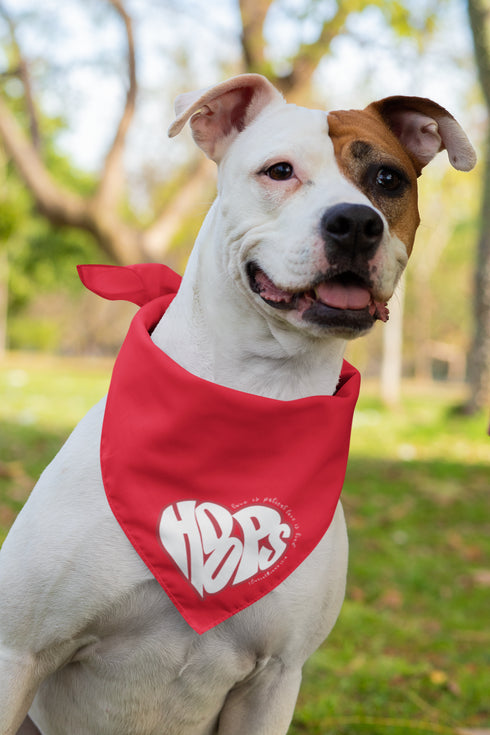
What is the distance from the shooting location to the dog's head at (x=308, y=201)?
6.68ft

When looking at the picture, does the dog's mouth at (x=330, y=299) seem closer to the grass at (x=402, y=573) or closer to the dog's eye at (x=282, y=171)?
the dog's eye at (x=282, y=171)

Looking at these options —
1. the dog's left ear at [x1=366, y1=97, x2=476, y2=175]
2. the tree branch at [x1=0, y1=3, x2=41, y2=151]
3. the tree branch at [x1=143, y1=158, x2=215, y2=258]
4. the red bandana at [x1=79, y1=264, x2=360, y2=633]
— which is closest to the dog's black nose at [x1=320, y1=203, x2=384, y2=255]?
the red bandana at [x1=79, y1=264, x2=360, y2=633]

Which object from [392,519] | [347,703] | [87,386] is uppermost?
[347,703]

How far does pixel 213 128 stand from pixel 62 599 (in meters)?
1.50

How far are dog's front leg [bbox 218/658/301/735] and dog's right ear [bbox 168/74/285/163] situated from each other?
1.62m

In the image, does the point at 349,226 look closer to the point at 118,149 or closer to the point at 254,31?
the point at 254,31

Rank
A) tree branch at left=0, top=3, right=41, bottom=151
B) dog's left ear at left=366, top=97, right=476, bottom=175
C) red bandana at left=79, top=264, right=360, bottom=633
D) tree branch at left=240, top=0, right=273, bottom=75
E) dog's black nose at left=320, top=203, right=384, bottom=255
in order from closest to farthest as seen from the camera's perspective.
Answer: dog's black nose at left=320, top=203, right=384, bottom=255 → red bandana at left=79, top=264, right=360, bottom=633 → dog's left ear at left=366, top=97, right=476, bottom=175 → tree branch at left=240, top=0, right=273, bottom=75 → tree branch at left=0, top=3, right=41, bottom=151

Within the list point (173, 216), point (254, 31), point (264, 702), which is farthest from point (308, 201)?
point (173, 216)

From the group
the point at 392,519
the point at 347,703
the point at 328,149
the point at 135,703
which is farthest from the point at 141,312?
the point at 392,519

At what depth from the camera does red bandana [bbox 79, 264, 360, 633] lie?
7.18ft

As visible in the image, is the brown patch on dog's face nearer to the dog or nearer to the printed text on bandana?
the dog

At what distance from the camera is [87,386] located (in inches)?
535

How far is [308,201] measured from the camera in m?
2.09

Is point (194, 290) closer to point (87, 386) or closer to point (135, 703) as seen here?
point (135, 703)
